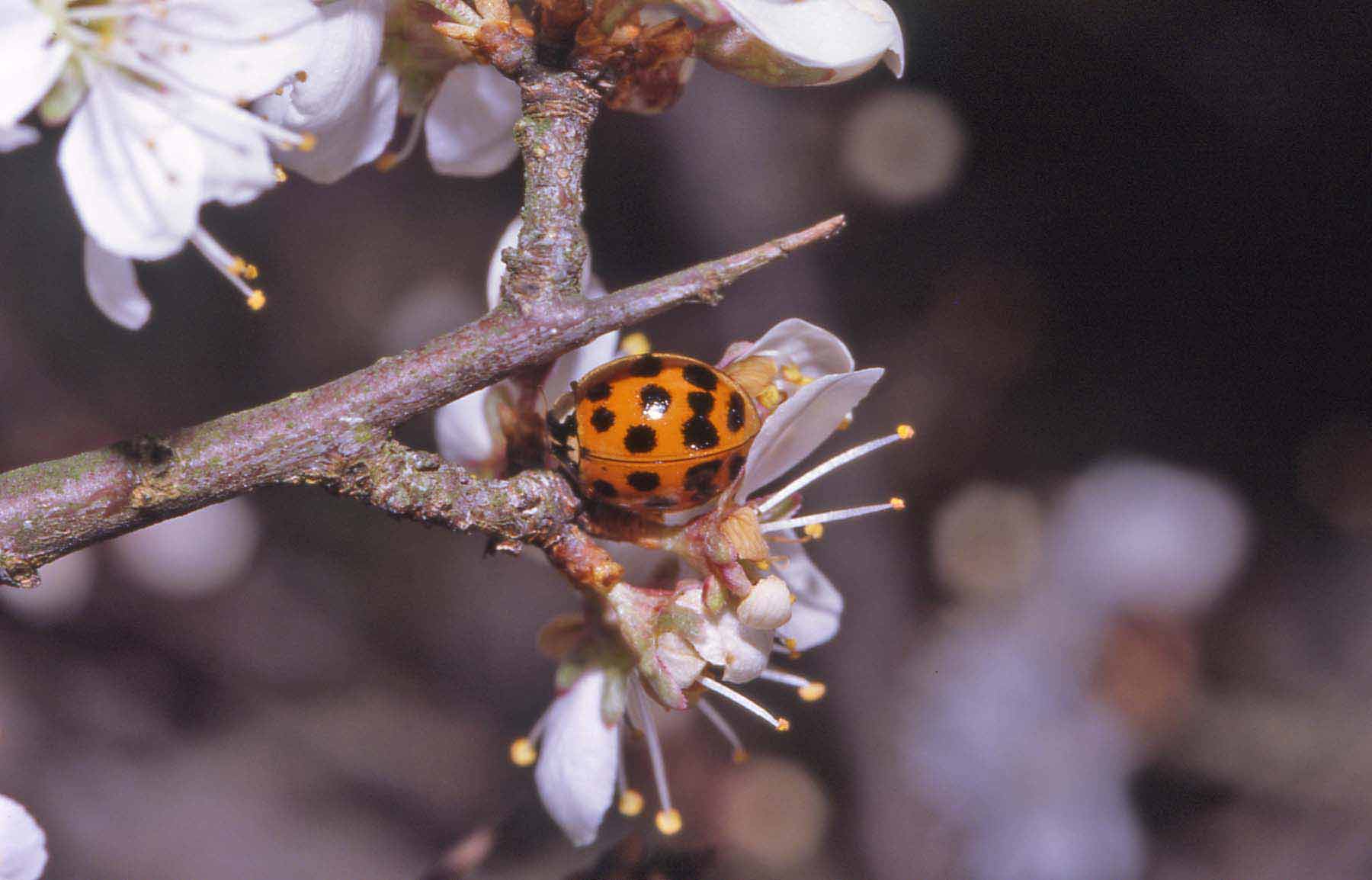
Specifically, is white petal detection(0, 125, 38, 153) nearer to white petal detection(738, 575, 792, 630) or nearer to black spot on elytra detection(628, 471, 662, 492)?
black spot on elytra detection(628, 471, 662, 492)

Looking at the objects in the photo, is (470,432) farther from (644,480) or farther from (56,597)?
(56,597)

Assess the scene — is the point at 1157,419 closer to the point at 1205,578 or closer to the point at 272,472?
the point at 1205,578

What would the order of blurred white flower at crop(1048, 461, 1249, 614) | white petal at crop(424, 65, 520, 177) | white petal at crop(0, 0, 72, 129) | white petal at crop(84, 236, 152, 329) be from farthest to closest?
blurred white flower at crop(1048, 461, 1249, 614), white petal at crop(424, 65, 520, 177), white petal at crop(84, 236, 152, 329), white petal at crop(0, 0, 72, 129)

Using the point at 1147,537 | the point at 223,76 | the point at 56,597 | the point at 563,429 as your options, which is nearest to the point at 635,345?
the point at 563,429

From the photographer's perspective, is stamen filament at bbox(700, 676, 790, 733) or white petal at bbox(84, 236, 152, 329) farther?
stamen filament at bbox(700, 676, 790, 733)

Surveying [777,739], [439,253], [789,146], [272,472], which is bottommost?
[777,739]

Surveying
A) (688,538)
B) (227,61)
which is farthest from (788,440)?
(227,61)

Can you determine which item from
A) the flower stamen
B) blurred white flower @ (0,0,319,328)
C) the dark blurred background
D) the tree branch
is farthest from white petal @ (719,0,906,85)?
the dark blurred background
